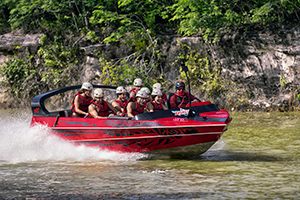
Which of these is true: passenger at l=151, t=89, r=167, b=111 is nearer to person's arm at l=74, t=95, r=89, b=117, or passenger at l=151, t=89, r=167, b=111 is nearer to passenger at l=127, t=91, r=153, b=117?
passenger at l=127, t=91, r=153, b=117

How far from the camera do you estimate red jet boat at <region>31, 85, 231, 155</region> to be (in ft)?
40.2

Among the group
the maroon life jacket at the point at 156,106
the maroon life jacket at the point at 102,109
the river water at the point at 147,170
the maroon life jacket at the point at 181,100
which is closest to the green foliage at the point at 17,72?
the river water at the point at 147,170

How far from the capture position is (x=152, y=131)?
1243cm

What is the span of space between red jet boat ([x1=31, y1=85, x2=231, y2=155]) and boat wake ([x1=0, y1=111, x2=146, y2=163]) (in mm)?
130

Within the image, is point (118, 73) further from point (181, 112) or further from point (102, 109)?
point (181, 112)

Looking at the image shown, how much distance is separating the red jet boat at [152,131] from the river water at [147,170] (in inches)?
8.5

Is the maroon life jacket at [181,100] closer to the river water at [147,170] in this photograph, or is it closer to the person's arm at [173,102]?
the person's arm at [173,102]

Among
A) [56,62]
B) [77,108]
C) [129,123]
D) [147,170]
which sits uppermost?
[56,62]

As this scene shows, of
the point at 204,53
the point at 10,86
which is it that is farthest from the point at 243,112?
the point at 10,86

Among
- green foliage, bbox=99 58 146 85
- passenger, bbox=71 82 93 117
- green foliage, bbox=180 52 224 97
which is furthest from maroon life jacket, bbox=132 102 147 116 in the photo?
green foliage, bbox=99 58 146 85

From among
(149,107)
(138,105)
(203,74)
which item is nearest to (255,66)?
(203,74)

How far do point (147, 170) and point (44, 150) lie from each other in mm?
2892

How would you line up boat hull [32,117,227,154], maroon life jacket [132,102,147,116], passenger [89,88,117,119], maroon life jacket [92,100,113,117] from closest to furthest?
boat hull [32,117,227,154] < maroon life jacket [132,102,147,116] < passenger [89,88,117,119] < maroon life jacket [92,100,113,117]

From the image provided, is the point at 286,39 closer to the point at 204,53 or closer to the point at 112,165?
the point at 204,53
